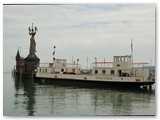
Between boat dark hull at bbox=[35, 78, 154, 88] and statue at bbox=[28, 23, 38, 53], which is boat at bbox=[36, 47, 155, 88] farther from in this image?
statue at bbox=[28, 23, 38, 53]

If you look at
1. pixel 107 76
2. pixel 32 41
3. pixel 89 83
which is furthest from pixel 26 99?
pixel 89 83

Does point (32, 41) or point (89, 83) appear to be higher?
point (32, 41)

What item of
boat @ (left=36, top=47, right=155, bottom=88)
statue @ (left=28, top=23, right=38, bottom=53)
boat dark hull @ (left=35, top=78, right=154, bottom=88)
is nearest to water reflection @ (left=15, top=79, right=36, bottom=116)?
boat @ (left=36, top=47, right=155, bottom=88)

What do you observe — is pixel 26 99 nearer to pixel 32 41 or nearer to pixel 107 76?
pixel 32 41

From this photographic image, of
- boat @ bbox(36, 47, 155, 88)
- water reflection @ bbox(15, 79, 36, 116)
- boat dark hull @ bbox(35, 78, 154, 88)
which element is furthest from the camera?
boat dark hull @ bbox(35, 78, 154, 88)

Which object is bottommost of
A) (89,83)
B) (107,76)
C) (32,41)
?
(89,83)

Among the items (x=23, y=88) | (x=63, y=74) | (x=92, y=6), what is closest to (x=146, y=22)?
(x=92, y=6)

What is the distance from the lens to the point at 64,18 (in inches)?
227

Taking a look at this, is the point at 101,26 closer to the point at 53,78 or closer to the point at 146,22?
the point at 146,22

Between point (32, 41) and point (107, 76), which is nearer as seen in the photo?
point (32, 41)

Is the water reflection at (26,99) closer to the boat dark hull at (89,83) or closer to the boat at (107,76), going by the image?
the boat at (107,76)

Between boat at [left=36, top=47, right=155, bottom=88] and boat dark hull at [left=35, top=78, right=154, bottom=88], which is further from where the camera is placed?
boat dark hull at [left=35, top=78, right=154, bottom=88]

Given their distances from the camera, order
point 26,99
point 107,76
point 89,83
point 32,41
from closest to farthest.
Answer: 1. point 32,41
2. point 26,99
3. point 107,76
4. point 89,83

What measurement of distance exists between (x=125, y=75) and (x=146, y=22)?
4492mm
